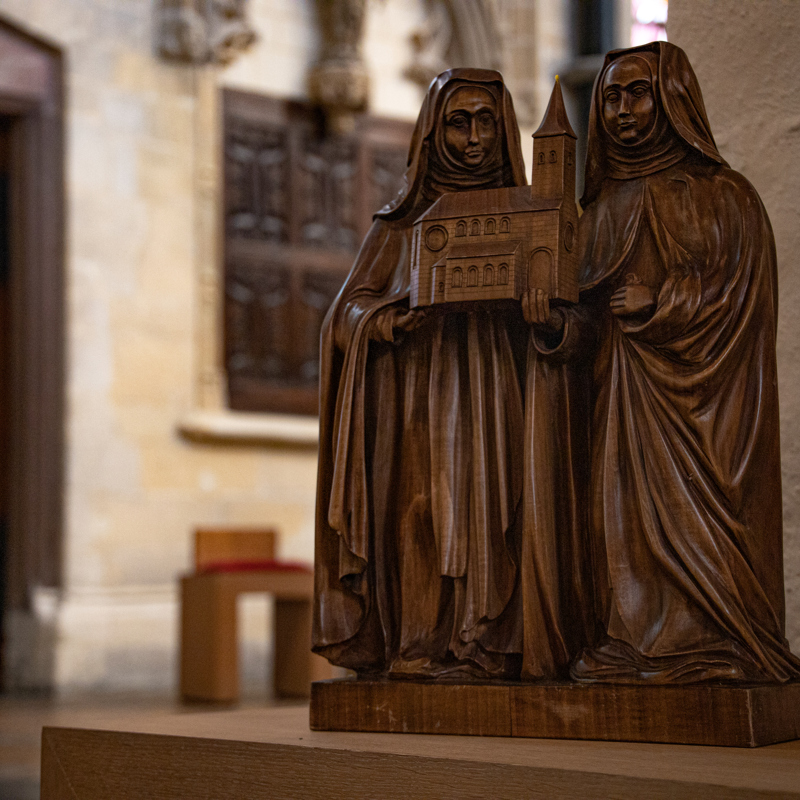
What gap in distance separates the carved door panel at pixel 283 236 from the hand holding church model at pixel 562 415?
6.93 meters

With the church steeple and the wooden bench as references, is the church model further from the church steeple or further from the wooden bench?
the wooden bench

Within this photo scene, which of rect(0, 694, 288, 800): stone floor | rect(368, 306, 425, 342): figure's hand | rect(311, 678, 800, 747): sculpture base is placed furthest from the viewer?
rect(0, 694, 288, 800): stone floor

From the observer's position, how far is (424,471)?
283 centimetres

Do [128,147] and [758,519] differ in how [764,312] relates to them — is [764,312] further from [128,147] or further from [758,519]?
[128,147]

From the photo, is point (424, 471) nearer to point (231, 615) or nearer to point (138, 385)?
point (231, 615)

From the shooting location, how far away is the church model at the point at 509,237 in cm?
263

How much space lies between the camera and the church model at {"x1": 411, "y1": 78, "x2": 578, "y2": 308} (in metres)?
2.63

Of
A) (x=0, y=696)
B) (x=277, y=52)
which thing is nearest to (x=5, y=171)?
(x=277, y=52)

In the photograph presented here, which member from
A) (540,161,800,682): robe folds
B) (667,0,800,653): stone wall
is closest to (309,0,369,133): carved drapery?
(667,0,800,653): stone wall

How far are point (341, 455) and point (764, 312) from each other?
928 mm

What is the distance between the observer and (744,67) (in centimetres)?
378

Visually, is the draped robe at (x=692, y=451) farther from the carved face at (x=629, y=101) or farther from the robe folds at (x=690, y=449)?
the carved face at (x=629, y=101)

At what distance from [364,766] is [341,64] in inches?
328

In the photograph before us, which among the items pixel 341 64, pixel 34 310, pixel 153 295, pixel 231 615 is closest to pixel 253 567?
pixel 231 615
